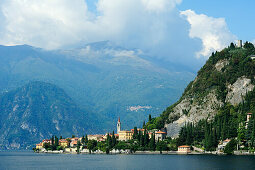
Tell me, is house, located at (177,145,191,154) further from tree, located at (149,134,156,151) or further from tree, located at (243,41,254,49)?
tree, located at (243,41,254,49)

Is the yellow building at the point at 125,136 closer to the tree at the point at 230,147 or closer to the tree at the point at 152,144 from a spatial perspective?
Result: the tree at the point at 152,144

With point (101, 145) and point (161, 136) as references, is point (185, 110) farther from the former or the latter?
point (101, 145)

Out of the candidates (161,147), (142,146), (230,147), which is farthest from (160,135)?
(230,147)

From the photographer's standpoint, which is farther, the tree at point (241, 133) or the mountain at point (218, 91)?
the mountain at point (218, 91)

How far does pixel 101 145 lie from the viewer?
17625 cm

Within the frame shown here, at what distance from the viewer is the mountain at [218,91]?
6614 inches

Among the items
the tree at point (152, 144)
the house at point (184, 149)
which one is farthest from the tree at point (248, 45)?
the tree at point (152, 144)

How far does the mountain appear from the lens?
168 metres

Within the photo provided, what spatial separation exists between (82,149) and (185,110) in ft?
142

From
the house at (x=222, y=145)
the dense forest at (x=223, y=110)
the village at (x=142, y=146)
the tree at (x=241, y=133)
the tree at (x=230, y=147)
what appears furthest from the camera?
the village at (x=142, y=146)

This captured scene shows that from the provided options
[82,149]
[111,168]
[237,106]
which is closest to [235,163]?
[111,168]

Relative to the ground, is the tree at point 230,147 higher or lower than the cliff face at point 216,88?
lower

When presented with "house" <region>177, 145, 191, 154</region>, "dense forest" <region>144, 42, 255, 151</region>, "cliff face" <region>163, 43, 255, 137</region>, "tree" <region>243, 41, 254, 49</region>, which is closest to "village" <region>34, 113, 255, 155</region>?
"house" <region>177, 145, 191, 154</region>

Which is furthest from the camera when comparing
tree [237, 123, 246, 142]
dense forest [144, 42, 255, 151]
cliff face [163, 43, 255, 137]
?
cliff face [163, 43, 255, 137]
